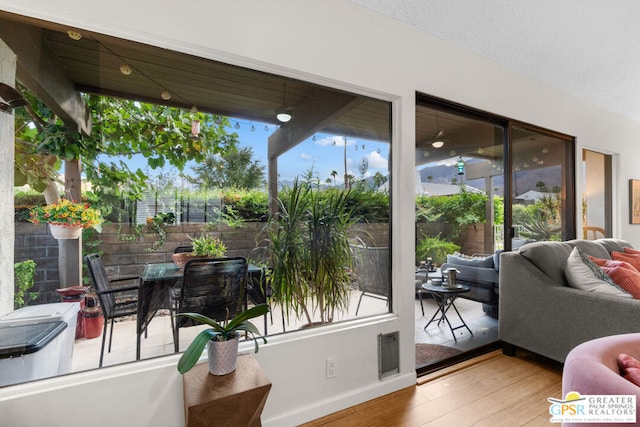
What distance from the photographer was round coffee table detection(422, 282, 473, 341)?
264 cm

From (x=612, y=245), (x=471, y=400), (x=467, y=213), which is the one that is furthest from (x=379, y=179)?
(x=612, y=245)

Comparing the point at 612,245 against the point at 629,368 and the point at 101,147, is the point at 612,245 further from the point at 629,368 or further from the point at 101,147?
the point at 101,147

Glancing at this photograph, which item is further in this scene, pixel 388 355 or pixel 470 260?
pixel 470 260

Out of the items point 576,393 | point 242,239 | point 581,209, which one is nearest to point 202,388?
point 242,239

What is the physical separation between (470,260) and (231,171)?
2257mm

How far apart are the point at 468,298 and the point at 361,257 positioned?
135cm

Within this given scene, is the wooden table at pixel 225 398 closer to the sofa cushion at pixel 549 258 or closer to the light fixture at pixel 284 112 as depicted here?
the light fixture at pixel 284 112

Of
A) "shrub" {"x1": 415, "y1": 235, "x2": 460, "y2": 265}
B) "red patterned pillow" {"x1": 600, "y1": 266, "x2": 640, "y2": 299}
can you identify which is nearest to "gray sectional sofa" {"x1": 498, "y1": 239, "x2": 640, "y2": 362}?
"red patterned pillow" {"x1": 600, "y1": 266, "x2": 640, "y2": 299}

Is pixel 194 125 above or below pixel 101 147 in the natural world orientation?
above

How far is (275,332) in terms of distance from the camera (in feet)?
6.16

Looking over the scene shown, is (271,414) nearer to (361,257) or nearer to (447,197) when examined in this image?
(361,257)

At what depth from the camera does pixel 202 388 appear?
A: 1.31 metres

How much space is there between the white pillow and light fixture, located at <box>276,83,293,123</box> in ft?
7.95

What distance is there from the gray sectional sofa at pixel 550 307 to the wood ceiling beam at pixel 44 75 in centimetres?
317
